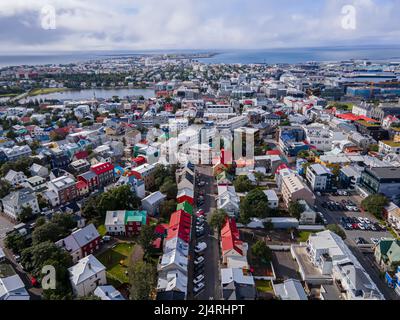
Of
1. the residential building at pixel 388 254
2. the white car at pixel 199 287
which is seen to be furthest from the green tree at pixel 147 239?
the residential building at pixel 388 254

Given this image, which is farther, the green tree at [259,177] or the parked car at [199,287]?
the green tree at [259,177]

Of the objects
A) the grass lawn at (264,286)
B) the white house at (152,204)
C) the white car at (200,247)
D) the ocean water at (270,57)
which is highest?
the ocean water at (270,57)

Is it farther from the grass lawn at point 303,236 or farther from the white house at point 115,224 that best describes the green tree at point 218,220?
the white house at point 115,224

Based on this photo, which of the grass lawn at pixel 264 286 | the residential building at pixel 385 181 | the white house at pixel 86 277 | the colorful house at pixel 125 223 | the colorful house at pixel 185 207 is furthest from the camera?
the residential building at pixel 385 181

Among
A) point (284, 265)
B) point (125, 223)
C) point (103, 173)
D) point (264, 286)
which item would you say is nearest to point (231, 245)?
point (264, 286)

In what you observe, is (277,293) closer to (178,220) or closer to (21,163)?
(178,220)

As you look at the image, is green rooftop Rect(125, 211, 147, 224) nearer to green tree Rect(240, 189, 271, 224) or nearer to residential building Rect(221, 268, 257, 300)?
green tree Rect(240, 189, 271, 224)

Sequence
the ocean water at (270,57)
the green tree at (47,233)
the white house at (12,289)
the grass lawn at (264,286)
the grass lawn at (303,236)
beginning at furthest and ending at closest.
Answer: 1. the ocean water at (270,57)
2. the grass lawn at (303,236)
3. the green tree at (47,233)
4. the grass lawn at (264,286)
5. the white house at (12,289)
